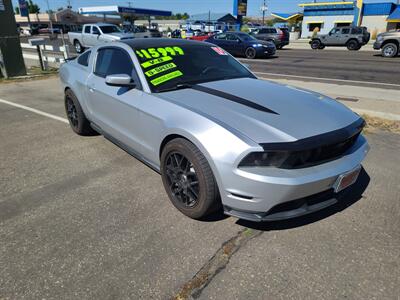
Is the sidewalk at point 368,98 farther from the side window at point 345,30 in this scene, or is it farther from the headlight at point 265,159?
the side window at point 345,30

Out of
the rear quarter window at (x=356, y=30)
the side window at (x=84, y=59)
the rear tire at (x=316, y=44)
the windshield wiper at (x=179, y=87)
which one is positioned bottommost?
the rear tire at (x=316, y=44)

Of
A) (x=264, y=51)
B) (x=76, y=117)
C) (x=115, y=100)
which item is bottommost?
(x=264, y=51)

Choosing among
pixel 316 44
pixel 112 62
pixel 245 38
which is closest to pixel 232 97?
pixel 112 62

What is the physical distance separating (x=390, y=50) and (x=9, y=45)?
1911cm

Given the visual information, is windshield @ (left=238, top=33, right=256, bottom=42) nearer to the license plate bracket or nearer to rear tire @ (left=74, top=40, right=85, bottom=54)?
rear tire @ (left=74, top=40, right=85, bottom=54)

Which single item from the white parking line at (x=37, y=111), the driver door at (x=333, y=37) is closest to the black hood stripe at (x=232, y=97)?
the white parking line at (x=37, y=111)

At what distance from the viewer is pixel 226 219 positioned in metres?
3.13

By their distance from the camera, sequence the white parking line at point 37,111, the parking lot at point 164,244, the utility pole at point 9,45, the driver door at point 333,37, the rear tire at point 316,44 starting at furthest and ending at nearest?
the rear tire at point 316,44 < the driver door at point 333,37 < the utility pole at point 9,45 < the white parking line at point 37,111 < the parking lot at point 164,244

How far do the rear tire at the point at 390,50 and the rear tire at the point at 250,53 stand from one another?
7.55m

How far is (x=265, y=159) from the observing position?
2518mm

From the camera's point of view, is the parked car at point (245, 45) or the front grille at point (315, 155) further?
the parked car at point (245, 45)

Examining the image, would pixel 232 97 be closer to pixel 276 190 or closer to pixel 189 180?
pixel 189 180

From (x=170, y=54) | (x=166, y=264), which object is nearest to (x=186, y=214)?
(x=166, y=264)

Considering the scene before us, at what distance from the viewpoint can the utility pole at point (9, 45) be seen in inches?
420
